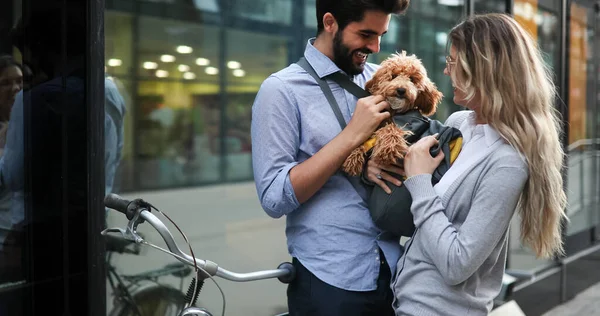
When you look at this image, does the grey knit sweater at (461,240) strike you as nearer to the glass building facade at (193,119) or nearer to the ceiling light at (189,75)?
the glass building facade at (193,119)

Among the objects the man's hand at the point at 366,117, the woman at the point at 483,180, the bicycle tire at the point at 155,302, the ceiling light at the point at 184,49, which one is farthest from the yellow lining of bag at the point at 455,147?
the ceiling light at the point at 184,49

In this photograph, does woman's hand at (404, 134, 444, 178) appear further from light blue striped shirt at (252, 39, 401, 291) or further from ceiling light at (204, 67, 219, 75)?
ceiling light at (204, 67, 219, 75)

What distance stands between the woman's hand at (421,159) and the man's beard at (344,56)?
15.6 inches

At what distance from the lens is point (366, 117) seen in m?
2.25

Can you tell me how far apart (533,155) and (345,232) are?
66 cm

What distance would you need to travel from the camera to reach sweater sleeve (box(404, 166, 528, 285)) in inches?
82.0

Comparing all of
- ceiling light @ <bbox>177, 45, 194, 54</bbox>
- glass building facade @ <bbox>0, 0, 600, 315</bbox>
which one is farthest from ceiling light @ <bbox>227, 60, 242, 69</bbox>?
ceiling light @ <bbox>177, 45, 194, 54</bbox>

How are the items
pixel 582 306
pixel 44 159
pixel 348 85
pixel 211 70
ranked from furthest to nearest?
pixel 582 306
pixel 211 70
pixel 44 159
pixel 348 85

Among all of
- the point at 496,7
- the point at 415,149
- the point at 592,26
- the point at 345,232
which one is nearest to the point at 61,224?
the point at 345,232

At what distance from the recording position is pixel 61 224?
3.04 meters

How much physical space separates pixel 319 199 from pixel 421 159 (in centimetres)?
38


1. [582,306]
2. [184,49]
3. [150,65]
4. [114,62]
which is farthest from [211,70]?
[582,306]

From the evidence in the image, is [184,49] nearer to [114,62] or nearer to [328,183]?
[114,62]

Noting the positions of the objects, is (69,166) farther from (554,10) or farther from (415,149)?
(554,10)
